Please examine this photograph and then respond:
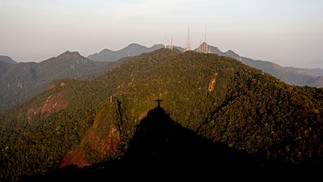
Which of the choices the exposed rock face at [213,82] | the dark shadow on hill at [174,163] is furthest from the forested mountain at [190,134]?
the exposed rock face at [213,82]

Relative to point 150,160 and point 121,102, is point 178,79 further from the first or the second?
point 150,160

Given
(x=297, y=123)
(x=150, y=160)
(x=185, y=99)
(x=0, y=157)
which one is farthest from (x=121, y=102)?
(x=297, y=123)

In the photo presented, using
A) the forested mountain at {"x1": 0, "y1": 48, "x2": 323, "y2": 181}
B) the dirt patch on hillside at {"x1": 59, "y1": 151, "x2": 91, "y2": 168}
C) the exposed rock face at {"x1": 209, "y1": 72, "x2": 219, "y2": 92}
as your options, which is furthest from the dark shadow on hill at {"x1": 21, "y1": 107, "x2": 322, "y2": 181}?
the exposed rock face at {"x1": 209, "y1": 72, "x2": 219, "y2": 92}

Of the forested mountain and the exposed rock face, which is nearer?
the forested mountain

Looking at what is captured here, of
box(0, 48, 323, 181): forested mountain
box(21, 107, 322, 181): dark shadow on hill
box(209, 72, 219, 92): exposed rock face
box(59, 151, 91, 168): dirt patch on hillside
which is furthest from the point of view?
box(209, 72, 219, 92): exposed rock face

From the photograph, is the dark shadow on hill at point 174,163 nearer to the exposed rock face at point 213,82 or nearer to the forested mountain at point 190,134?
the forested mountain at point 190,134

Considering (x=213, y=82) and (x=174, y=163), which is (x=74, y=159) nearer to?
(x=174, y=163)

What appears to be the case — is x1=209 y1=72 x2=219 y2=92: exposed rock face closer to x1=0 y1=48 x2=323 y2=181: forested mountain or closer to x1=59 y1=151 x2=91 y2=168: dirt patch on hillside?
x1=0 y1=48 x2=323 y2=181: forested mountain

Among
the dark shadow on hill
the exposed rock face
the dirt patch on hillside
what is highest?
the exposed rock face
